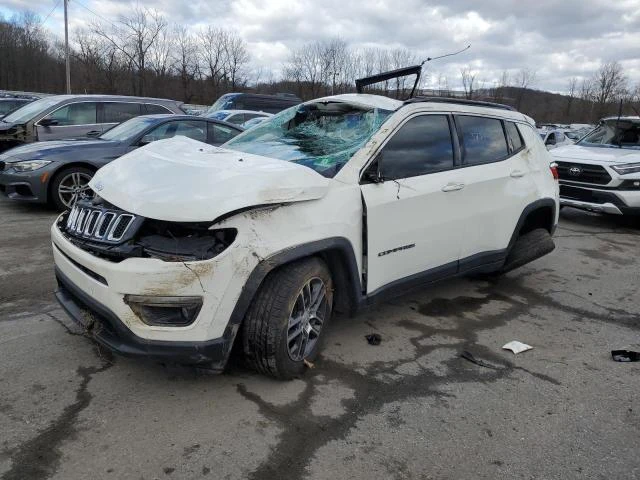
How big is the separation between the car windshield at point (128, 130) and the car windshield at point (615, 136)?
7909 mm

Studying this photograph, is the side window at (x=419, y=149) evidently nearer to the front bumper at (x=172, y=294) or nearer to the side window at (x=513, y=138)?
the side window at (x=513, y=138)

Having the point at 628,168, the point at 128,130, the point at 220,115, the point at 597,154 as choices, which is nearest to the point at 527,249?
the point at 628,168

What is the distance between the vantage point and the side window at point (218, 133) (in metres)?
8.57

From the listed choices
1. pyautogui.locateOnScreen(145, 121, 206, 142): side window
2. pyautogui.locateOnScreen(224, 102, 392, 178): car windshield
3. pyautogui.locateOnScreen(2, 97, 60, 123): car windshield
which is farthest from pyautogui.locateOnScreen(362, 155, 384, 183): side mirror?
pyautogui.locateOnScreen(2, 97, 60, 123): car windshield

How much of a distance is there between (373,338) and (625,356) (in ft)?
6.16

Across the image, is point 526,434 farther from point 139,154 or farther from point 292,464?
point 139,154

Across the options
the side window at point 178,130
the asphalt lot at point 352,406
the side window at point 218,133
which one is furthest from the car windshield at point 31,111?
the asphalt lot at point 352,406

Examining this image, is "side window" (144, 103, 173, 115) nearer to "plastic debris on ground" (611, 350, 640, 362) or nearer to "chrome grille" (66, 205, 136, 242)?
"chrome grille" (66, 205, 136, 242)

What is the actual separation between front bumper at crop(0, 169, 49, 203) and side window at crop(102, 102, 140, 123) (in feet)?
9.18

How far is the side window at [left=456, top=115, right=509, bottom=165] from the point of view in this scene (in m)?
4.28

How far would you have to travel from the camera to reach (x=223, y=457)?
2.49 metres

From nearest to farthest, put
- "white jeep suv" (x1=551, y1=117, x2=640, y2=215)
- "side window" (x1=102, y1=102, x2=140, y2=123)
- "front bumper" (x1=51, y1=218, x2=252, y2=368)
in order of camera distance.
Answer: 1. "front bumper" (x1=51, y1=218, x2=252, y2=368)
2. "white jeep suv" (x1=551, y1=117, x2=640, y2=215)
3. "side window" (x1=102, y1=102, x2=140, y2=123)

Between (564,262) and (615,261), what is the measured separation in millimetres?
748

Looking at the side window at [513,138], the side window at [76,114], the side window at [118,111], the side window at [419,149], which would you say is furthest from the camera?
the side window at [118,111]
